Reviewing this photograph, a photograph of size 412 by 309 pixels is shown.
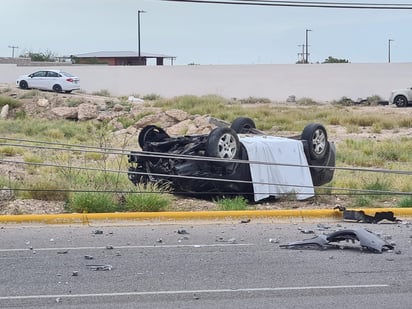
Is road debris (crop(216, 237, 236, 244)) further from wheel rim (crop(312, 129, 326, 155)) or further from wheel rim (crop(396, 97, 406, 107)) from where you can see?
wheel rim (crop(396, 97, 406, 107))

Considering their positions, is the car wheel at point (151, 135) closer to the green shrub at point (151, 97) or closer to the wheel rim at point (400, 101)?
the wheel rim at point (400, 101)

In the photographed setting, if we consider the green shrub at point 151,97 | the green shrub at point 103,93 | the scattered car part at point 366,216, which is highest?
the green shrub at point 103,93

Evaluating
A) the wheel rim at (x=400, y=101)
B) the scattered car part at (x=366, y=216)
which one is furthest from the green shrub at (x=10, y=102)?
the scattered car part at (x=366, y=216)

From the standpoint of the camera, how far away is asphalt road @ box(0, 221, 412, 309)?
25.1ft

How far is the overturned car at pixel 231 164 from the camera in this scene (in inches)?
541

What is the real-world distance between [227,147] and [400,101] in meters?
38.1

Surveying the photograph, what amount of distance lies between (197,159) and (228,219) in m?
1.13

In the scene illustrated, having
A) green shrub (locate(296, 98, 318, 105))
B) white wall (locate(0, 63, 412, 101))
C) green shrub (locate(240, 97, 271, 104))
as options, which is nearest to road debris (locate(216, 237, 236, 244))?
green shrub (locate(240, 97, 271, 104))

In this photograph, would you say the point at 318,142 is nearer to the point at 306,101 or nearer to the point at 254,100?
the point at 306,101

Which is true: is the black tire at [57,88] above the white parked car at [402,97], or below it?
above

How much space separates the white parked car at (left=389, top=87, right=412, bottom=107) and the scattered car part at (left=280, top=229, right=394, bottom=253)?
4032 cm

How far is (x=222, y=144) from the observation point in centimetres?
1378

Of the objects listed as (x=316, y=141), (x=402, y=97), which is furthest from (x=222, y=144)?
(x=402, y=97)

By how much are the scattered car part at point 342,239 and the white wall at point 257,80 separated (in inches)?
1971
